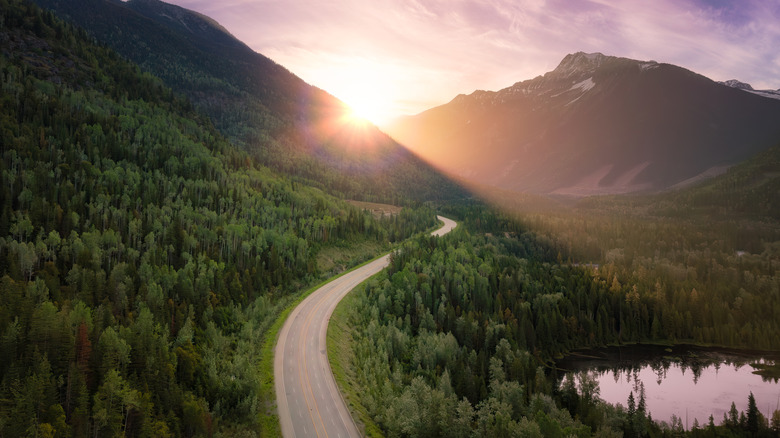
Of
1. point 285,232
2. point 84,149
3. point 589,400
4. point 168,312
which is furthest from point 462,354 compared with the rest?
point 84,149

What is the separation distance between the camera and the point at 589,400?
88562 mm

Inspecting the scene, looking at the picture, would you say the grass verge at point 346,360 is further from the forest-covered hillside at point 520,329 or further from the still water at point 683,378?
the still water at point 683,378

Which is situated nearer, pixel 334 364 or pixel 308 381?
pixel 308 381

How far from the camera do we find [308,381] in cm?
6769

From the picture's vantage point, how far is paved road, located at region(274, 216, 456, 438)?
57.1 m

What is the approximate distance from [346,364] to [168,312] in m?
39.0

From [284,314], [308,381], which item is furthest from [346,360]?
[284,314]

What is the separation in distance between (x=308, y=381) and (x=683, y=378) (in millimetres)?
105909

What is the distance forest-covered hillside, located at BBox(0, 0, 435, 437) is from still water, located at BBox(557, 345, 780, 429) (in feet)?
286

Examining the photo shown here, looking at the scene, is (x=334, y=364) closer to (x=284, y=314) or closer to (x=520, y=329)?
(x=284, y=314)

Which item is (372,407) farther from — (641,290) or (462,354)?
(641,290)

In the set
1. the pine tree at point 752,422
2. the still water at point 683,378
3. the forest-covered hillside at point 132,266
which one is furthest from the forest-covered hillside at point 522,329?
the forest-covered hillside at point 132,266

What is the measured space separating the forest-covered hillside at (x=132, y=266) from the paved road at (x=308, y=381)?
15.3 ft

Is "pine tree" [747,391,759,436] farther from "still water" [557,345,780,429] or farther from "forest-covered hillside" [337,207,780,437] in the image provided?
"still water" [557,345,780,429]
